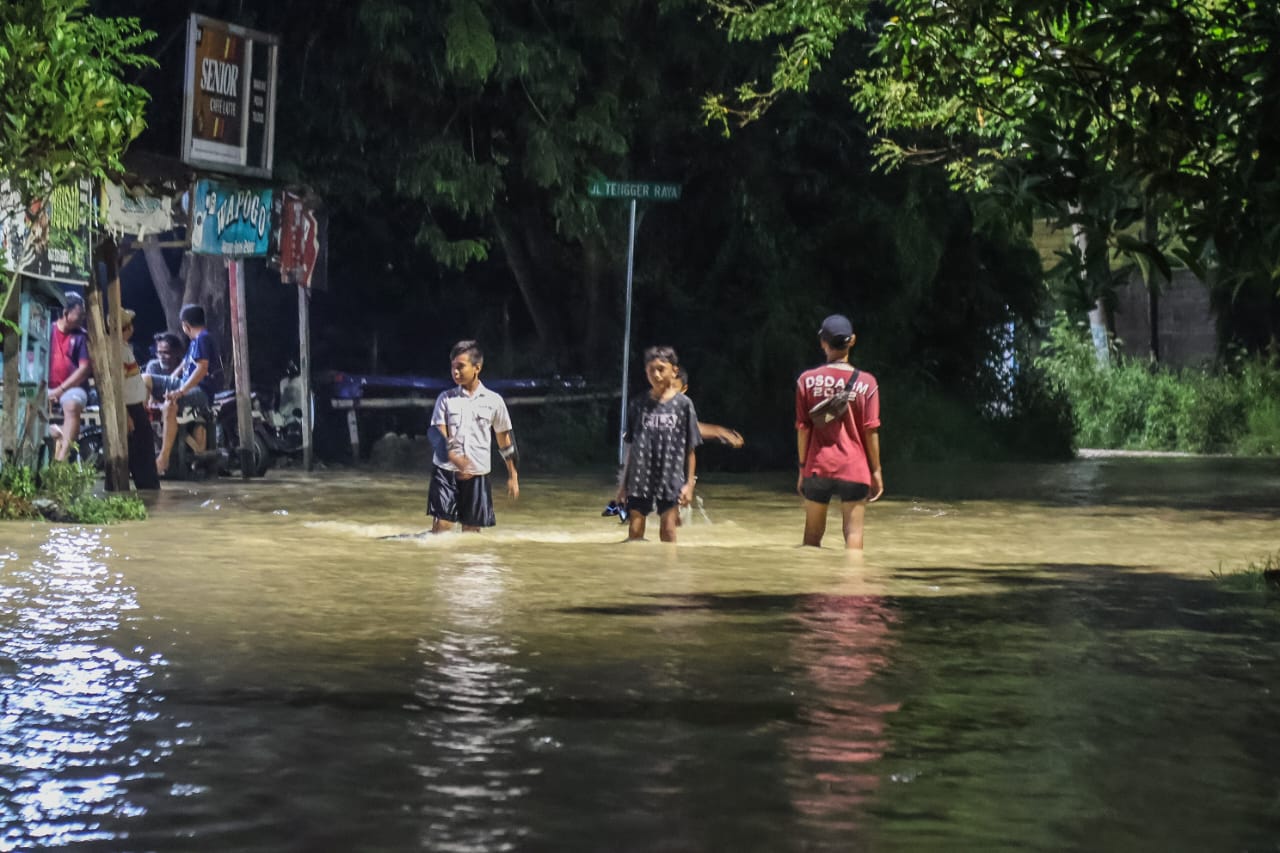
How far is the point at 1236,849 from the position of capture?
5.82 m

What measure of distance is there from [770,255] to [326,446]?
7026 millimetres

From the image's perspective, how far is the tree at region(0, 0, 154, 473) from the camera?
55.4ft

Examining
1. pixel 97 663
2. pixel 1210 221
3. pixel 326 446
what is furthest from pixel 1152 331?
pixel 97 663

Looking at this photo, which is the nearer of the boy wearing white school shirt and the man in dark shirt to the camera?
the boy wearing white school shirt

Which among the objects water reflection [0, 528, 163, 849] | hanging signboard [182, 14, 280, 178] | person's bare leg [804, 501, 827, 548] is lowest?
water reflection [0, 528, 163, 849]

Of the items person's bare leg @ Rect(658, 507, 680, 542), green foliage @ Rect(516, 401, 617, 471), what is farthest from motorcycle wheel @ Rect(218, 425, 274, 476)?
person's bare leg @ Rect(658, 507, 680, 542)

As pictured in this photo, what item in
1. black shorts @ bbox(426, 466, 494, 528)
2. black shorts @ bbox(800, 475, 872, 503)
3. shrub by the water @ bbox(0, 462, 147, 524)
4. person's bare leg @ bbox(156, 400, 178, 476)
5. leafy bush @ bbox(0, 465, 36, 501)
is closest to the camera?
black shorts @ bbox(800, 475, 872, 503)

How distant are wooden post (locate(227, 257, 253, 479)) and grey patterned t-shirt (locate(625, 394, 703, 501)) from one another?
32.6ft

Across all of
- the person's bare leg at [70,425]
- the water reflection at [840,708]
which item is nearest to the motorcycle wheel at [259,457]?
the person's bare leg at [70,425]

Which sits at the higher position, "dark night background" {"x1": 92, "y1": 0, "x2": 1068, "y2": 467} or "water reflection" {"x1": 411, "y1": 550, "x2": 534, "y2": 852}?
"dark night background" {"x1": 92, "y1": 0, "x2": 1068, "y2": 467}

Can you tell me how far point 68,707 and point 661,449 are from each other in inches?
311

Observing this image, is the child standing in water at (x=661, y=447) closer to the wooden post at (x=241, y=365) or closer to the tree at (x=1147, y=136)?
the tree at (x=1147, y=136)

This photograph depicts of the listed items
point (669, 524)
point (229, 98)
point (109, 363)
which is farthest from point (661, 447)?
point (229, 98)

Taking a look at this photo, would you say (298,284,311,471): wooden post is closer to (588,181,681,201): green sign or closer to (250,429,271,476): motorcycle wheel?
(250,429,271,476): motorcycle wheel
